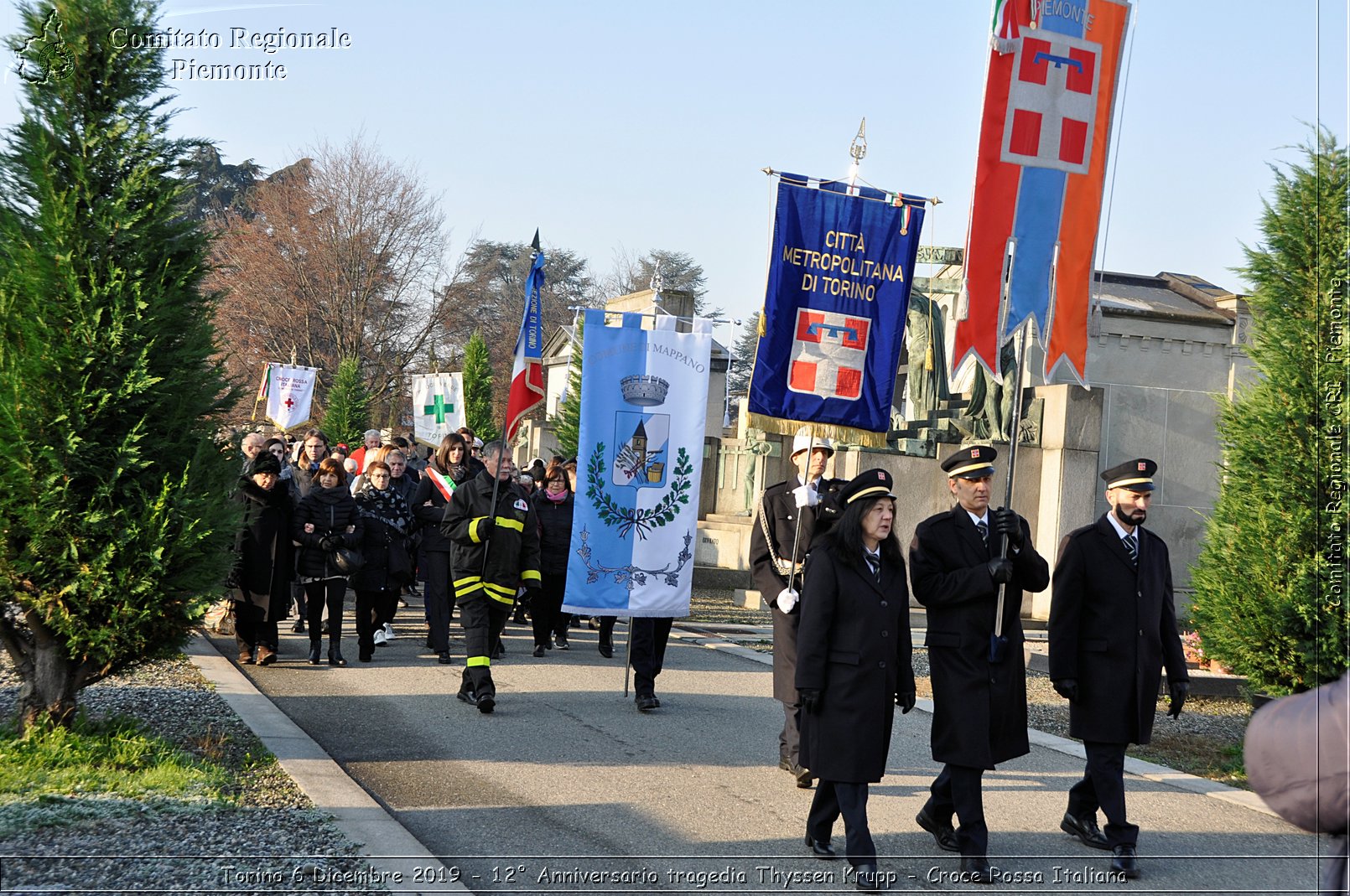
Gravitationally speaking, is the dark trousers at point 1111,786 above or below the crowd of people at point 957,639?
below

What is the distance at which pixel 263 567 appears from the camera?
11031mm

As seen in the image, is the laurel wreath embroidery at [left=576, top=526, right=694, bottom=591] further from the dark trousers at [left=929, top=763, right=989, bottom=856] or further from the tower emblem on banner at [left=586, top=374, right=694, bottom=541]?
the dark trousers at [left=929, top=763, right=989, bottom=856]

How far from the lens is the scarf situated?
12.2 metres

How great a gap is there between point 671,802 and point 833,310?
3.81 m

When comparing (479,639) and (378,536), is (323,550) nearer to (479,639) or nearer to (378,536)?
(378,536)

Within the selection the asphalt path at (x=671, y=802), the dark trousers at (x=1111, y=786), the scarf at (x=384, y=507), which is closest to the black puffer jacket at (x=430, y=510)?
the scarf at (x=384, y=507)

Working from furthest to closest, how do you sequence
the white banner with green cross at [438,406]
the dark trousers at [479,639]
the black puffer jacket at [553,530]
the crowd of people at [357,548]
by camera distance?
the white banner with green cross at [438,406] < the black puffer jacket at [553,530] < the crowd of people at [357,548] < the dark trousers at [479,639]

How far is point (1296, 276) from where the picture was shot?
945 cm

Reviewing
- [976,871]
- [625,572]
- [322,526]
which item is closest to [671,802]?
[976,871]

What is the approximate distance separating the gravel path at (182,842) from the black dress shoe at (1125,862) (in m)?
3.45

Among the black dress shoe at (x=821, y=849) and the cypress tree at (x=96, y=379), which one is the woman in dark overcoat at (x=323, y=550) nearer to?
the cypress tree at (x=96, y=379)

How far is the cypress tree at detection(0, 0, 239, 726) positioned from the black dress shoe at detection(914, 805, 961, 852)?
4.11m

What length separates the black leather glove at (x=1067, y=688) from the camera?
6.41m

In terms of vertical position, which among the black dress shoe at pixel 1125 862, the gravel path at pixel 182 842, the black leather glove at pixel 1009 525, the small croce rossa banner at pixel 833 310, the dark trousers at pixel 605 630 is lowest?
the dark trousers at pixel 605 630
